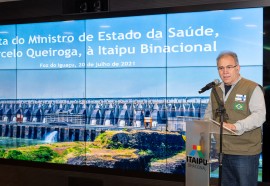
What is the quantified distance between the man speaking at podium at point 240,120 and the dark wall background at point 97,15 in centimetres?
140

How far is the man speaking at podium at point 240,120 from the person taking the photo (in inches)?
127

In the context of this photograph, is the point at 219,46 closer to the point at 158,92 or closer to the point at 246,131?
the point at 158,92

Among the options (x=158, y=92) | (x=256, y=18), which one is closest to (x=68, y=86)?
(x=158, y=92)

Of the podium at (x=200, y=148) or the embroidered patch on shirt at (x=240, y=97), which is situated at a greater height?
the embroidered patch on shirt at (x=240, y=97)

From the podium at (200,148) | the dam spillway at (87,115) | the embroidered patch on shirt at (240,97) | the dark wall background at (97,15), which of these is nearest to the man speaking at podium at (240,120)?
the embroidered patch on shirt at (240,97)

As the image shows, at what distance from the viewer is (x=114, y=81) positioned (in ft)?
17.5

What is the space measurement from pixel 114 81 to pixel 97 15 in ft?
3.11

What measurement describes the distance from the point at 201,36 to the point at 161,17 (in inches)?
23.3

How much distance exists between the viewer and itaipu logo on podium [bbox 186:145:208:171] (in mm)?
→ 2996

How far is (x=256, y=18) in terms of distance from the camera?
15.2 feet

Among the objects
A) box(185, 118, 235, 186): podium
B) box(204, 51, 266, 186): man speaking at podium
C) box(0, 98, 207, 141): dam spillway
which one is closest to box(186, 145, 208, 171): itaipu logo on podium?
box(185, 118, 235, 186): podium

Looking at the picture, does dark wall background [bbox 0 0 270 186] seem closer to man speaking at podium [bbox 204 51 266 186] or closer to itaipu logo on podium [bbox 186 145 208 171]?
man speaking at podium [bbox 204 51 266 186]

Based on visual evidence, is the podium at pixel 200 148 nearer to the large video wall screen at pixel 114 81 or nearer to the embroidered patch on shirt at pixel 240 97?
the embroidered patch on shirt at pixel 240 97

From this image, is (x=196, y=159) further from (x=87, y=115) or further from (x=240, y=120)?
(x=87, y=115)
